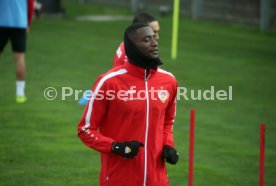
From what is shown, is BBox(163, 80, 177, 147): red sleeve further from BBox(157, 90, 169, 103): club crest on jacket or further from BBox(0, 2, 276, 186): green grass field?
BBox(0, 2, 276, 186): green grass field

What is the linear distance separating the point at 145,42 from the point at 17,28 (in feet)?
24.1

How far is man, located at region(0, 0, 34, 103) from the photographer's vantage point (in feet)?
43.8

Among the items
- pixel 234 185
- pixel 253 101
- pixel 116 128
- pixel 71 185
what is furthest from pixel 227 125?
pixel 116 128

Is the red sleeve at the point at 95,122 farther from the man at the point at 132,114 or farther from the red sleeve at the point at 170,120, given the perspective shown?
the red sleeve at the point at 170,120

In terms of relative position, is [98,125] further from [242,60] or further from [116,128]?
[242,60]

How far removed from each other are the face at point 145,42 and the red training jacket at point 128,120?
141mm

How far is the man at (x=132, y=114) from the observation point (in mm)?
6328

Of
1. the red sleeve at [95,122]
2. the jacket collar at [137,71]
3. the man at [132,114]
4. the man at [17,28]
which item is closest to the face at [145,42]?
the man at [132,114]

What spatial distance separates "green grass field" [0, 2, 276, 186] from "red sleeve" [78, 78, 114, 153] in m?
3.27

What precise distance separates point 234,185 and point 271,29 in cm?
1871

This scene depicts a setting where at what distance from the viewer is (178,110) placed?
14.2 m

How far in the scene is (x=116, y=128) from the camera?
6.45m

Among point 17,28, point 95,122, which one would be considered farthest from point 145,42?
point 17,28

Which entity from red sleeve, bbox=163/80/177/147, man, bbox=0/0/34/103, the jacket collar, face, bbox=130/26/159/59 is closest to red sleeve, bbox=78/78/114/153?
the jacket collar
